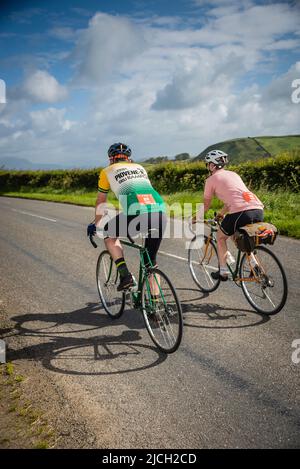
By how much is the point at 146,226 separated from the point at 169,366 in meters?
1.66

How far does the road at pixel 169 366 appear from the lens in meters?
2.81

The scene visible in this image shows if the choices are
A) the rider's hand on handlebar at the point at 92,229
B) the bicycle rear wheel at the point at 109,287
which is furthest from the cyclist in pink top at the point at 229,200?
the rider's hand on handlebar at the point at 92,229

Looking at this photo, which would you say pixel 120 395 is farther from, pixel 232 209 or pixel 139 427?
pixel 232 209

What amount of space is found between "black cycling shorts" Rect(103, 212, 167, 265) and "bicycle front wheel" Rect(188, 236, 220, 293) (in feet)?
6.71

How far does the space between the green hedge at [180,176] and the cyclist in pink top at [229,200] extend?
6.94 m

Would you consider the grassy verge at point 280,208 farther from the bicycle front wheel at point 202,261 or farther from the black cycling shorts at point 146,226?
the black cycling shorts at point 146,226

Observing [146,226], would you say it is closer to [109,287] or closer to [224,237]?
[109,287]

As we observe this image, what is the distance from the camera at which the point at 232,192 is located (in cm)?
490

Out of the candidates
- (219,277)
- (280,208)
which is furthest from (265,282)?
(280,208)

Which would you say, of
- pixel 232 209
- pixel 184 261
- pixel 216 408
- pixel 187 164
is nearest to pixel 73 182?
pixel 187 164

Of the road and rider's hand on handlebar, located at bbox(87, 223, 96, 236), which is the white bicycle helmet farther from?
the road

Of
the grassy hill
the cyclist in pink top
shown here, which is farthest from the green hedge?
the grassy hill
